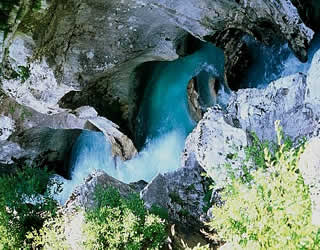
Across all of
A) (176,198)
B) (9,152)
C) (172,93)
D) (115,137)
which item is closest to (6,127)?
(9,152)

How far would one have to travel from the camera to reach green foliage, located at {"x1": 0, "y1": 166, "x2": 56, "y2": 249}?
41.3 feet

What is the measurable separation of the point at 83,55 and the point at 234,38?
397cm

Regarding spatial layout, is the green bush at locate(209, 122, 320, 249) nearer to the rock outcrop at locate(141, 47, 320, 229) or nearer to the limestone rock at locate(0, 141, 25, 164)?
the rock outcrop at locate(141, 47, 320, 229)

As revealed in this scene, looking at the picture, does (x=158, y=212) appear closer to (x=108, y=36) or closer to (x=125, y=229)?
(x=125, y=229)

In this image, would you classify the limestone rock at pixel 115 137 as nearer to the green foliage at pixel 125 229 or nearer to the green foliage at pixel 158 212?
the green foliage at pixel 158 212

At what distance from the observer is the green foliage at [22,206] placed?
12.6 metres

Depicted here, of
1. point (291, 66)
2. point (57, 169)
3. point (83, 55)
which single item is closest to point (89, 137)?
point (57, 169)

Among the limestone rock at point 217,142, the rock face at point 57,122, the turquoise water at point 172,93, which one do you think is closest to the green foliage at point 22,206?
the rock face at point 57,122

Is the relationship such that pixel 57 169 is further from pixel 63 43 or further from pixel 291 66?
pixel 291 66

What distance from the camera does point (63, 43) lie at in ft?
42.3

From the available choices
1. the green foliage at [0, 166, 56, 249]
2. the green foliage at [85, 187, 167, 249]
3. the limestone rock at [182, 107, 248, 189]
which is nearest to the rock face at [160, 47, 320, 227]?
the limestone rock at [182, 107, 248, 189]

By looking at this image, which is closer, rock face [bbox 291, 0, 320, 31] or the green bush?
the green bush

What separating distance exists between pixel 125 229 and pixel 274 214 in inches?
188

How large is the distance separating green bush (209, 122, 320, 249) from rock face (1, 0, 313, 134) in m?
6.73
